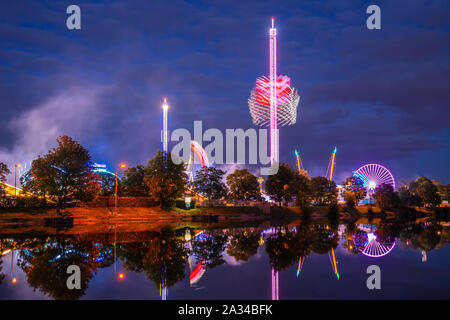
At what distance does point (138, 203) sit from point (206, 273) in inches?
1852

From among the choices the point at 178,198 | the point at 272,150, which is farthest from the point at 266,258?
the point at 178,198

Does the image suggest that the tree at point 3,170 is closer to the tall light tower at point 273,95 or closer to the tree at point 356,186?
the tall light tower at point 273,95

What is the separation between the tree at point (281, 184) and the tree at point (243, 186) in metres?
4.52

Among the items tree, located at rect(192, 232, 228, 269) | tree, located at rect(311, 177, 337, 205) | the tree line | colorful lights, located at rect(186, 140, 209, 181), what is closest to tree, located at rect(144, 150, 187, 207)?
the tree line

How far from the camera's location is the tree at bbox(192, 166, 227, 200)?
8875cm

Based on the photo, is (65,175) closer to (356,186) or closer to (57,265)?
(57,265)

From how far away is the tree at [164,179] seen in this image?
62.0m

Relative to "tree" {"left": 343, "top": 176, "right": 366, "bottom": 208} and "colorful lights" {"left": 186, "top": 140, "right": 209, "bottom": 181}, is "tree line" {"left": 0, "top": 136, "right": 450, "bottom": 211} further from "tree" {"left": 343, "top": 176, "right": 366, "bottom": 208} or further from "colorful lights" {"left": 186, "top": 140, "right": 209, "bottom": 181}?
"colorful lights" {"left": 186, "top": 140, "right": 209, "bottom": 181}

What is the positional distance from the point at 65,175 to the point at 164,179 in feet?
56.8

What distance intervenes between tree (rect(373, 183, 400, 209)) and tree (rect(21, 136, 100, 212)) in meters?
73.0

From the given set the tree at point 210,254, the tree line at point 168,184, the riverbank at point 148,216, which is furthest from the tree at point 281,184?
the tree at point 210,254

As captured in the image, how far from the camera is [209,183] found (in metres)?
88.9

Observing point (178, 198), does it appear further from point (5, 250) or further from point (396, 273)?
point (396, 273)
